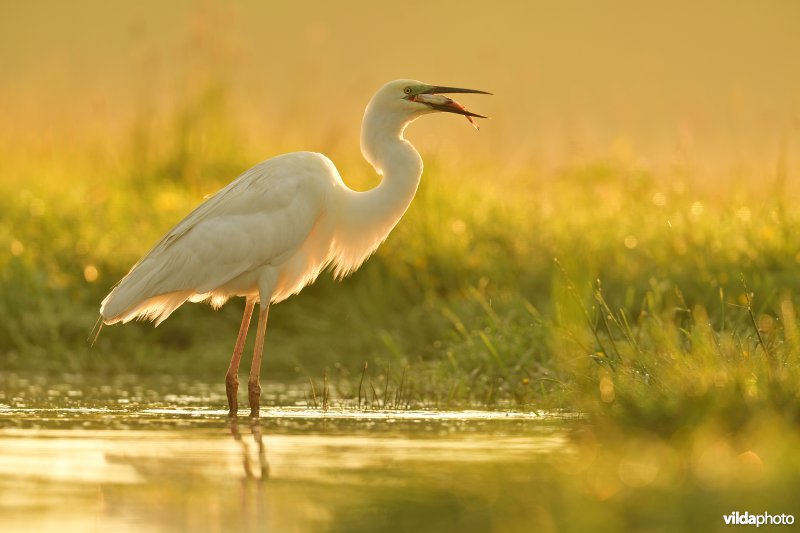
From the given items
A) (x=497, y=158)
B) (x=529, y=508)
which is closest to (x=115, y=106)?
(x=497, y=158)

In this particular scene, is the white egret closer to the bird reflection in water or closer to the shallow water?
the shallow water

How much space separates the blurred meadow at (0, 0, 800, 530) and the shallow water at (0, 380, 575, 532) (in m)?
0.34

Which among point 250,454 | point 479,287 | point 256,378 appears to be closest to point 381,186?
point 256,378

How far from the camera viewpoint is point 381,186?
924cm

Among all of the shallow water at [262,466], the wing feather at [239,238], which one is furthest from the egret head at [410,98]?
the shallow water at [262,466]

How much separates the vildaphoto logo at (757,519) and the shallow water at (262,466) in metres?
0.71

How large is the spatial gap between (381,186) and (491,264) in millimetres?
2172

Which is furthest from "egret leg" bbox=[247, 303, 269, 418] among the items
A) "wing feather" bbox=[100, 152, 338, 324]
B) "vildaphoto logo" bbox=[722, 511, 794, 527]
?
"vildaphoto logo" bbox=[722, 511, 794, 527]

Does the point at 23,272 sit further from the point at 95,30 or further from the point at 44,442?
the point at 95,30

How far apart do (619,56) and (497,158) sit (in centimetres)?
2500

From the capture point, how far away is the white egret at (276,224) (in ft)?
29.4

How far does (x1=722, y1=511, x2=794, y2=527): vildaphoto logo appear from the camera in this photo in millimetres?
4754

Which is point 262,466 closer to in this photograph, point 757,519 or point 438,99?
point 757,519

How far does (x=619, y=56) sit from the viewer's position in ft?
130
